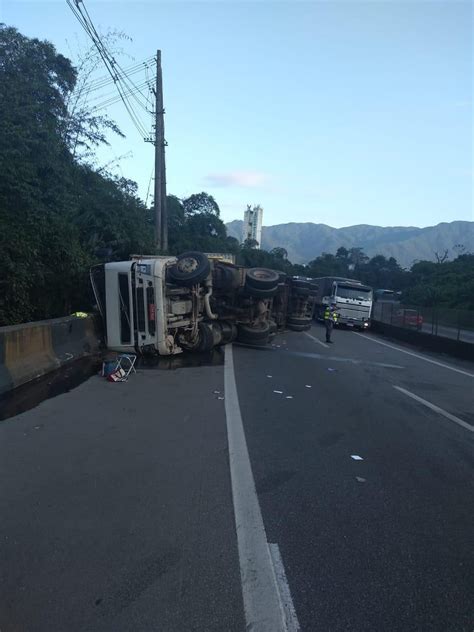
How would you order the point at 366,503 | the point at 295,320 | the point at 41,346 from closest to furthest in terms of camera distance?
the point at 366,503 → the point at 41,346 → the point at 295,320

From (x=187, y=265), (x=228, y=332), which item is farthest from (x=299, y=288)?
(x=187, y=265)

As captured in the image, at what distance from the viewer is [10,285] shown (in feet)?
36.2

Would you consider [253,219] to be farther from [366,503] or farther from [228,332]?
[366,503]

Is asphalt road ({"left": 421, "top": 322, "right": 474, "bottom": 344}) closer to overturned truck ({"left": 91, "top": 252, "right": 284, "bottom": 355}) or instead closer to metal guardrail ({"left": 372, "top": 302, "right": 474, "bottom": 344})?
metal guardrail ({"left": 372, "top": 302, "right": 474, "bottom": 344})

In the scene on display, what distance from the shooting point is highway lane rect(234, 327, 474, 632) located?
3.23 meters

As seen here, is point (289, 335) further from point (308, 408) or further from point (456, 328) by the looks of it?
point (308, 408)

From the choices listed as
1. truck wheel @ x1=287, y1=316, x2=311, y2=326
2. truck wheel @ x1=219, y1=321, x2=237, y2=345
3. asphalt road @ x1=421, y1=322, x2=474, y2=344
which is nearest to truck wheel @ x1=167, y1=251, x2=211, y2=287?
truck wheel @ x1=219, y1=321, x2=237, y2=345

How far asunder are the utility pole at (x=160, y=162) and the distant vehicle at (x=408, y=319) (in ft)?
42.5

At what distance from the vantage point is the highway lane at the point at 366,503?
10.6 feet

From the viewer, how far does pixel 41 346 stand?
10.1 m

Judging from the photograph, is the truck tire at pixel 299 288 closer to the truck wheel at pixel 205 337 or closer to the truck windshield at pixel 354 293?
the truck windshield at pixel 354 293

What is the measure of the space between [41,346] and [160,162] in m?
16.7

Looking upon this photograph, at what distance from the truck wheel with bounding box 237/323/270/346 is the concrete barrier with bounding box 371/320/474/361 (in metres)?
7.78

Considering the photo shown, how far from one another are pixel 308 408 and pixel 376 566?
4.72 metres
